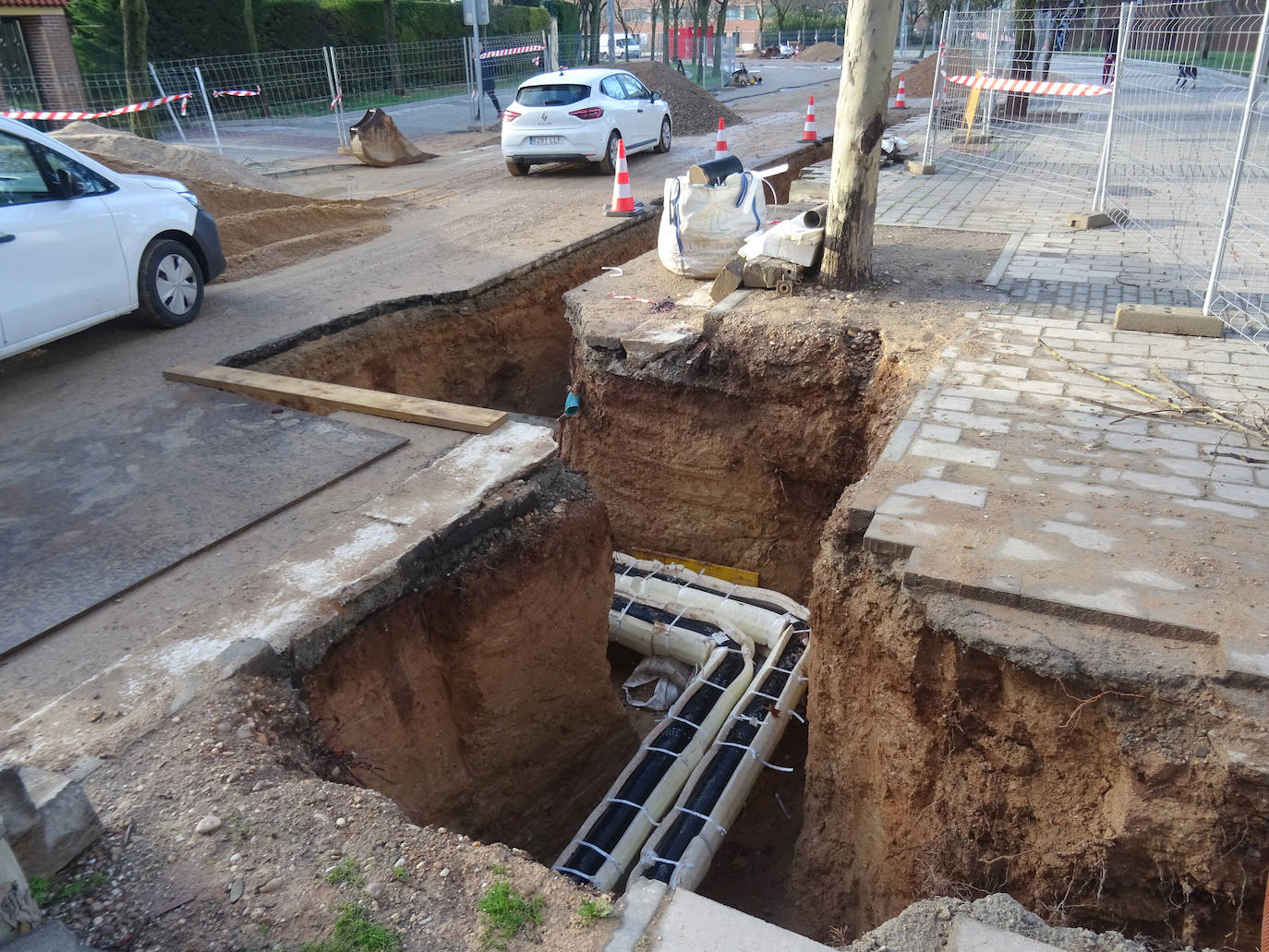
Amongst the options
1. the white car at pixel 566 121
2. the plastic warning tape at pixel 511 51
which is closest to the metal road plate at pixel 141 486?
the white car at pixel 566 121

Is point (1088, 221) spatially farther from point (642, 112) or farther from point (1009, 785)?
point (642, 112)

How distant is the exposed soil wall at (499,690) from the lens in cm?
373

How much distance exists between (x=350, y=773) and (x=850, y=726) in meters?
2.14

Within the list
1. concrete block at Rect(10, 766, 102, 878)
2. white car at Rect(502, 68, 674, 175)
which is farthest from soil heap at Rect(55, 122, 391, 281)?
concrete block at Rect(10, 766, 102, 878)

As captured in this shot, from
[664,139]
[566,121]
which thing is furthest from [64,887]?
[664,139]

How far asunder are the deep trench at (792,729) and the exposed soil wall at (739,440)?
18 millimetres

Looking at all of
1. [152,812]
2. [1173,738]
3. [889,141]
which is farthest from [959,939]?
[889,141]

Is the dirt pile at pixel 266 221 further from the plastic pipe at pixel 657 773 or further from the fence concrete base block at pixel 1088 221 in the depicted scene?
the fence concrete base block at pixel 1088 221

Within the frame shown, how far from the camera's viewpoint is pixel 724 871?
4.78m

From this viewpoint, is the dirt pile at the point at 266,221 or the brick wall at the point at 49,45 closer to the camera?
the dirt pile at the point at 266,221

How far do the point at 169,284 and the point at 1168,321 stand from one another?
23.8 ft

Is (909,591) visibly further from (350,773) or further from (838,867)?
(350,773)

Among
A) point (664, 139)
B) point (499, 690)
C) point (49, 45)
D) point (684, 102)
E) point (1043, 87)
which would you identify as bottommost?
point (499, 690)

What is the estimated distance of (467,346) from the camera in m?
7.95
